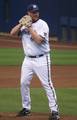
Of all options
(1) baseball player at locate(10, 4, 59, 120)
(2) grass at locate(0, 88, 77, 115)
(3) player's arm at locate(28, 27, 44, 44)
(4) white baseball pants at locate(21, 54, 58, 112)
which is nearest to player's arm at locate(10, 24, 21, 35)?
(1) baseball player at locate(10, 4, 59, 120)

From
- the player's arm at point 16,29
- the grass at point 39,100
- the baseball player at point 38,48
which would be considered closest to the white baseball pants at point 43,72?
the baseball player at point 38,48

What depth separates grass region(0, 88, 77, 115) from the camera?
9883 mm

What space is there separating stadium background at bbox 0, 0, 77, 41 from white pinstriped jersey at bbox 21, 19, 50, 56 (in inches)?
983

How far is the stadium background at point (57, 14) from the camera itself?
33.8 meters

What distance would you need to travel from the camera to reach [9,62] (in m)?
20.6

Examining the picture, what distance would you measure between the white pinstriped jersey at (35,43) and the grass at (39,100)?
1486 millimetres

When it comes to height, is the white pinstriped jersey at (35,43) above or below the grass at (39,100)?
above

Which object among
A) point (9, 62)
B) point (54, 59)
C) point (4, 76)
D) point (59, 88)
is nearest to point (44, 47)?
point (59, 88)

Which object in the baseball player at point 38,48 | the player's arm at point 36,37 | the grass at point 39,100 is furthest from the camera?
the grass at point 39,100

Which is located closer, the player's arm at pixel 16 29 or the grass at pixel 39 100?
the player's arm at pixel 16 29

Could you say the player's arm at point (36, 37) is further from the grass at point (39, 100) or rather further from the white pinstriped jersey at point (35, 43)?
the grass at point (39, 100)

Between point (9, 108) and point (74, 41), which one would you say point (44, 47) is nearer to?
point (9, 108)

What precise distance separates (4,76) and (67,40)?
60.8 feet

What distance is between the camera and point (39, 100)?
1100cm
